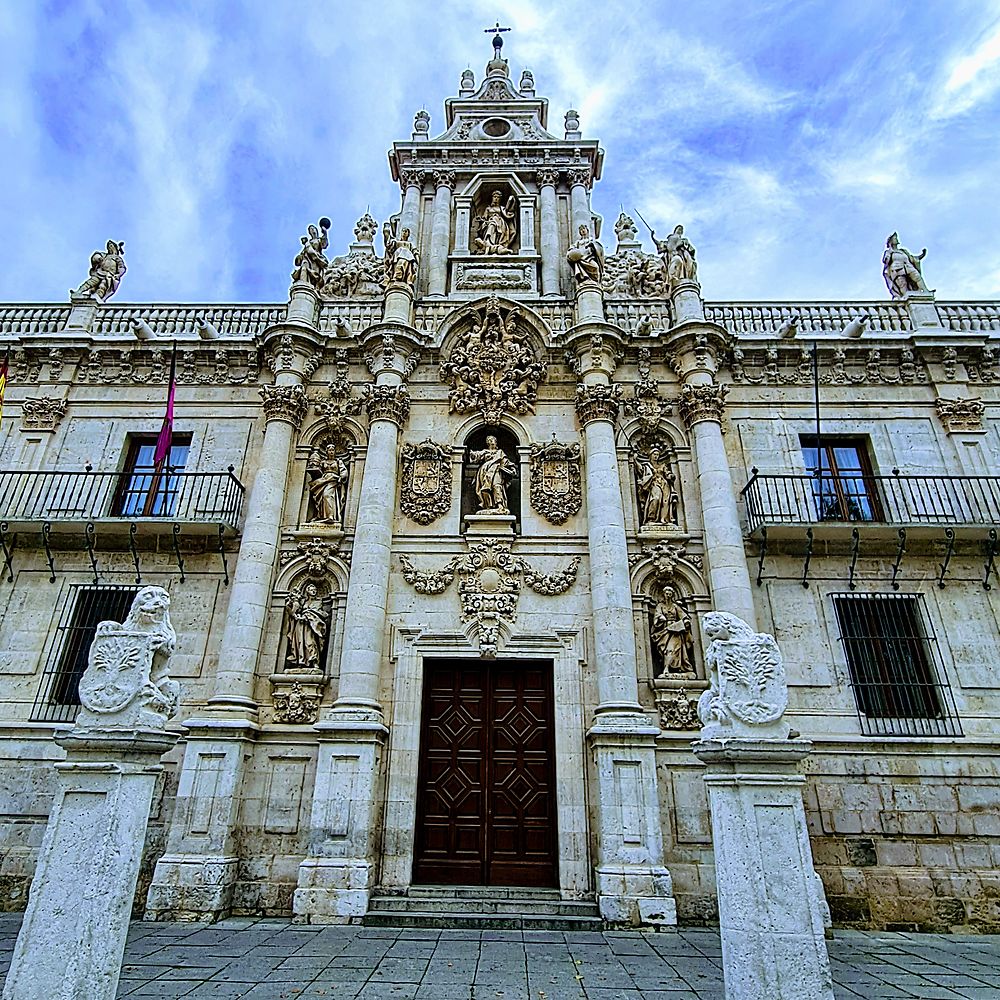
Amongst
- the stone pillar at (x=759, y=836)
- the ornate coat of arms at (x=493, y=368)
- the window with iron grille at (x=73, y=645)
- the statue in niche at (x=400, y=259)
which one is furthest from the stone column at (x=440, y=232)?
the stone pillar at (x=759, y=836)

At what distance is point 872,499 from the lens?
504 inches

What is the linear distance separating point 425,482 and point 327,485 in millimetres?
1902

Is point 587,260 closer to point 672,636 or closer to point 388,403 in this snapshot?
point 388,403

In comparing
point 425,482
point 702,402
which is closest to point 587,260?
point 702,402

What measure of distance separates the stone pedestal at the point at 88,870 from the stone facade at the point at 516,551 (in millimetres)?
5253

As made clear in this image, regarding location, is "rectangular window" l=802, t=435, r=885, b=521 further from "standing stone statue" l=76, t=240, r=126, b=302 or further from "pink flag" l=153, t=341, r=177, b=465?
"standing stone statue" l=76, t=240, r=126, b=302

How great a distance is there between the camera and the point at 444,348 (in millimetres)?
13617

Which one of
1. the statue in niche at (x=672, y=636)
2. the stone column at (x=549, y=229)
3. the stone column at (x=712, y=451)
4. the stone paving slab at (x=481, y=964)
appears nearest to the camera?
the stone paving slab at (x=481, y=964)

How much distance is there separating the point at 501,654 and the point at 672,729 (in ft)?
10.1

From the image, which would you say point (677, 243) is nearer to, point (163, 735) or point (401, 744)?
point (401, 744)

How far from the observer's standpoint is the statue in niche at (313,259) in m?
14.4

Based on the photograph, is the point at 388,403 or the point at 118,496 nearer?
the point at 388,403

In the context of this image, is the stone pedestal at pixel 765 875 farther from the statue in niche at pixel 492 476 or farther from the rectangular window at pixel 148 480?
the rectangular window at pixel 148 480

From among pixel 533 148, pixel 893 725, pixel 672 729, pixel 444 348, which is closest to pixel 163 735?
pixel 672 729
